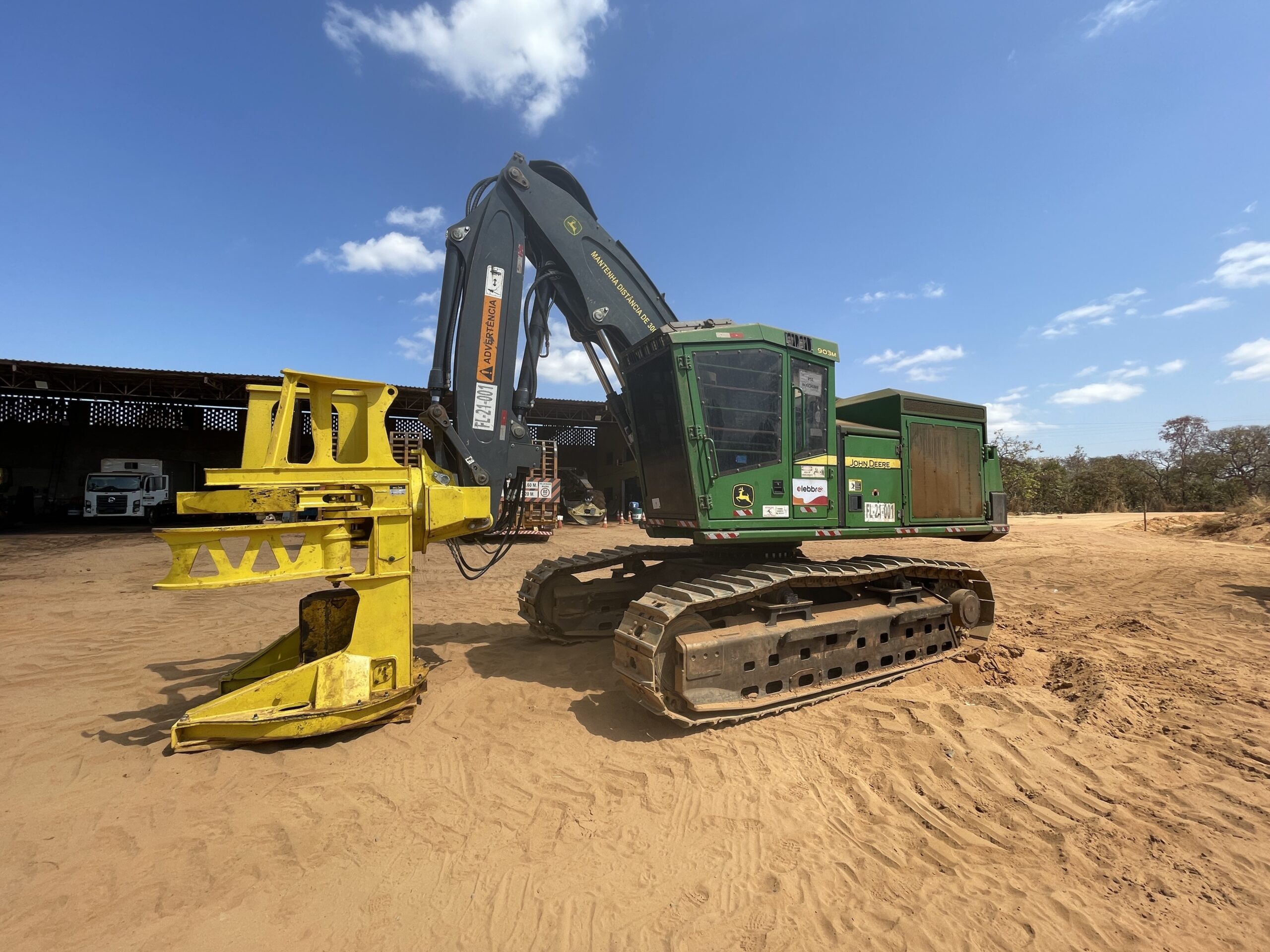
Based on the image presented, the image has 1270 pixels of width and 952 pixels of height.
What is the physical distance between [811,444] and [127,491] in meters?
29.6

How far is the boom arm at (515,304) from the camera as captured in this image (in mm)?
5602

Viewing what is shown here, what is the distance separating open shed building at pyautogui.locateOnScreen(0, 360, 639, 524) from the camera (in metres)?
24.8

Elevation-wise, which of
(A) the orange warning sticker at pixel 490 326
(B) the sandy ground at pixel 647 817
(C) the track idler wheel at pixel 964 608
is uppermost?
(A) the orange warning sticker at pixel 490 326

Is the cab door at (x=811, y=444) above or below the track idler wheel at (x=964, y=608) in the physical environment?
above

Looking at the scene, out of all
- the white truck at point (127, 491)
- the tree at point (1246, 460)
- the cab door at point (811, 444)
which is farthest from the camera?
the tree at point (1246, 460)

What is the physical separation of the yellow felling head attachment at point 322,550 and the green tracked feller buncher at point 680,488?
1.0 inches

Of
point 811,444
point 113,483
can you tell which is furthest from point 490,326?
point 113,483

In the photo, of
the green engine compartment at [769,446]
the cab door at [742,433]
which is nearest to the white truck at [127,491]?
the green engine compartment at [769,446]

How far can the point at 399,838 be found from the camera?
3068 mm

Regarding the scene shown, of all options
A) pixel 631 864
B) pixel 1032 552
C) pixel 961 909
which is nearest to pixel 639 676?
pixel 631 864

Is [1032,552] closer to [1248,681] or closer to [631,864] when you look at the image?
[1248,681]

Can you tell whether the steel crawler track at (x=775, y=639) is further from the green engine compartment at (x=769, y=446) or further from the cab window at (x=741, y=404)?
the cab window at (x=741, y=404)

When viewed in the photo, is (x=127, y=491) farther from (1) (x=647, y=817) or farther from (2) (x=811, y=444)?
(1) (x=647, y=817)

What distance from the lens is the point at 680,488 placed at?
5254 mm
